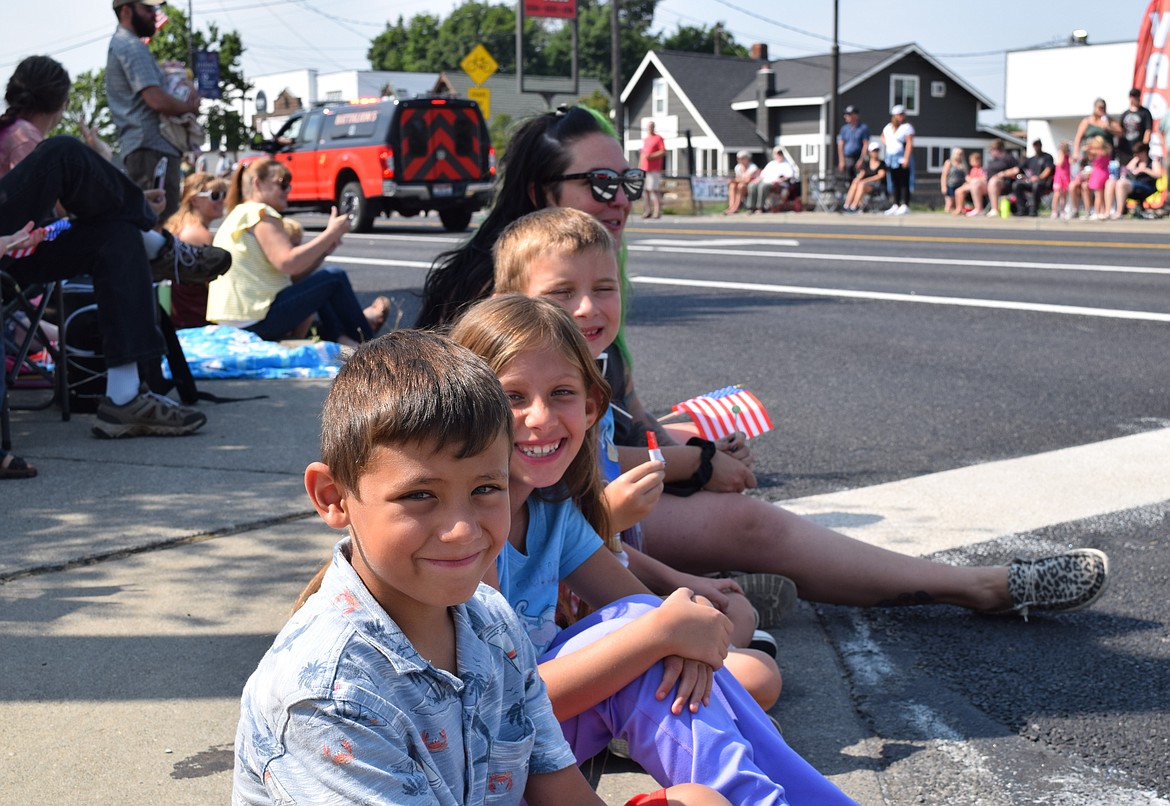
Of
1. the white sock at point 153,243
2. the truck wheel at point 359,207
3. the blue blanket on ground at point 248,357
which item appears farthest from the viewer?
the truck wheel at point 359,207

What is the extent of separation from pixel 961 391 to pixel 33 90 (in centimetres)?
481

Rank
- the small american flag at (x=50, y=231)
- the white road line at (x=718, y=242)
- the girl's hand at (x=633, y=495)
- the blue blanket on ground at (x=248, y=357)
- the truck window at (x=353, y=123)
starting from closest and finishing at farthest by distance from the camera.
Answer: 1. the girl's hand at (x=633, y=495)
2. the small american flag at (x=50, y=231)
3. the blue blanket on ground at (x=248, y=357)
4. the white road line at (x=718, y=242)
5. the truck window at (x=353, y=123)

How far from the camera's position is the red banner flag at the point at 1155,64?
23.7m

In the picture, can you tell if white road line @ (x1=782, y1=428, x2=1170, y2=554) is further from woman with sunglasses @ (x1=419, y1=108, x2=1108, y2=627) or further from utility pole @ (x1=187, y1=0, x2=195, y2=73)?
utility pole @ (x1=187, y1=0, x2=195, y2=73)

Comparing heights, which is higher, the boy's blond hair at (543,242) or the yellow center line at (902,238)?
the boy's blond hair at (543,242)

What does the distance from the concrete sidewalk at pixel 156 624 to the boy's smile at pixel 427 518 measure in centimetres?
108

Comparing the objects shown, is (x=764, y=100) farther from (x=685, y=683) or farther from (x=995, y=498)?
(x=685, y=683)

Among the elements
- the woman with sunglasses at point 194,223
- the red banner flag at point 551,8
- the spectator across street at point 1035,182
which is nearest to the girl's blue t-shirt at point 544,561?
the woman with sunglasses at point 194,223

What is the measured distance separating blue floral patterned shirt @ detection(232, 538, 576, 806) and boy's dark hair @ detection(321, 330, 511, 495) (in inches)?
7.1

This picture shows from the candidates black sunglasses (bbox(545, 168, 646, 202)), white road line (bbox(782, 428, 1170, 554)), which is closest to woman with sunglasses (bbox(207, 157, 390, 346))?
black sunglasses (bbox(545, 168, 646, 202))

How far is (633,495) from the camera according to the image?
116 inches

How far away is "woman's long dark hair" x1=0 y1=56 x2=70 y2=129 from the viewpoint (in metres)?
6.10

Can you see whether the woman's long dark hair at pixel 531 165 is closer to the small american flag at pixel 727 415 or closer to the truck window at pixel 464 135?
the small american flag at pixel 727 415

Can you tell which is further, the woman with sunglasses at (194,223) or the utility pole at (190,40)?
the utility pole at (190,40)
